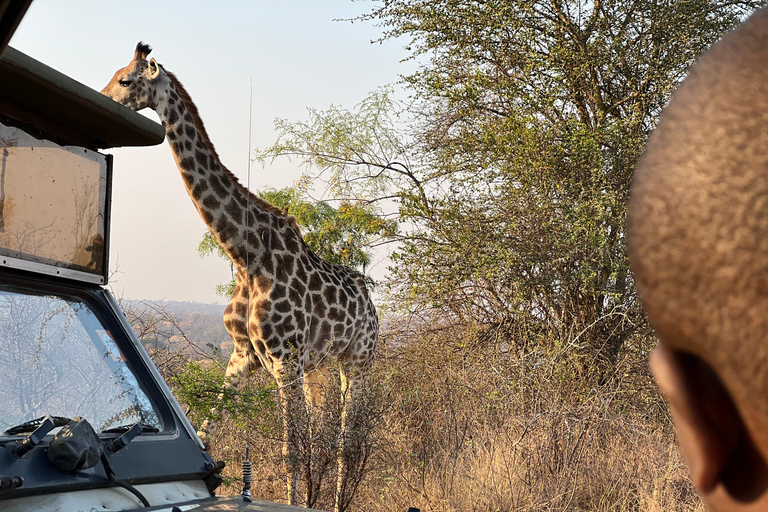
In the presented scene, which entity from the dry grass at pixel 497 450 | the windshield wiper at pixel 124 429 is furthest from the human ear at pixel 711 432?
the dry grass at pixel 497 450

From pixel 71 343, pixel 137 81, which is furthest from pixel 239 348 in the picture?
pixel 71 343

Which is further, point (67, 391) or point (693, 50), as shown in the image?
point (693, 50)

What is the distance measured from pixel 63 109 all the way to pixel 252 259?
12.2 ft

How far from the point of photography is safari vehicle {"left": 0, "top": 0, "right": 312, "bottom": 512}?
2129 mm

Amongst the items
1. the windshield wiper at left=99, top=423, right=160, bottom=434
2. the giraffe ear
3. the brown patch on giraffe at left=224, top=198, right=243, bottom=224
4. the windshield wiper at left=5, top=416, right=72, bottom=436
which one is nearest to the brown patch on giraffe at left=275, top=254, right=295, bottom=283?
the brown patch on giraffe at left=224, top=198, right=243, bottom=224

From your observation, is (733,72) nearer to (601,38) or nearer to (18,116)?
(18,116)

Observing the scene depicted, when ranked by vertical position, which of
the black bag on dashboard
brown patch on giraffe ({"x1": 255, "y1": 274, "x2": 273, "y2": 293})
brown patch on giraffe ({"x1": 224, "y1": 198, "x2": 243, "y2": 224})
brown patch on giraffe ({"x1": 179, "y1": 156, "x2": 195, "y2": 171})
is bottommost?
the black bag on dashboard

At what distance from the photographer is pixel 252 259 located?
6156mm

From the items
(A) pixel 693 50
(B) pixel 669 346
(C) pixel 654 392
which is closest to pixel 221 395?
(C) pixel 654 392

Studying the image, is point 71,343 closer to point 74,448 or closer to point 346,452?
point 74,448

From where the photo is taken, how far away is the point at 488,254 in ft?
26.0

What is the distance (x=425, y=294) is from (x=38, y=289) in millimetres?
5994

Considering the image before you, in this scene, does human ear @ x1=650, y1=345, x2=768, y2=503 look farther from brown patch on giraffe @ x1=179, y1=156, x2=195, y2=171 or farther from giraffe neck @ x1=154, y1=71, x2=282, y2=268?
brown patch on giraffe @ x1=179, y1=156, x2=195, y2=171

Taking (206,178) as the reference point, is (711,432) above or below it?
below
